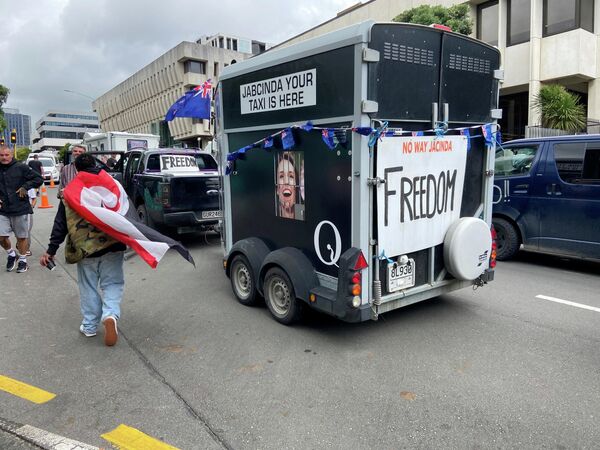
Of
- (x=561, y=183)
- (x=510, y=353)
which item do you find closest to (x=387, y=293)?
(x=510, y=353)

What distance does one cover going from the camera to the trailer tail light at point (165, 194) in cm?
875

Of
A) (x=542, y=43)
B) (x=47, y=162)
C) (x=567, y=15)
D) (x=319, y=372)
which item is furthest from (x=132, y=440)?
(x=47, y=162)

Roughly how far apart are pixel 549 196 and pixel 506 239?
96 cm

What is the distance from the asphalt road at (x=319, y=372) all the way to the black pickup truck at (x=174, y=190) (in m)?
2.91

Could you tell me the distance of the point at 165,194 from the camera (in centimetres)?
877

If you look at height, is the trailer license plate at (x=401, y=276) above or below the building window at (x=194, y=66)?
below

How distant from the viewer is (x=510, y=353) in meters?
4.23

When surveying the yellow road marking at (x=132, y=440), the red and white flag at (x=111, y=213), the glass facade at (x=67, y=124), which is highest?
the glass facade at (x=67, y=124)

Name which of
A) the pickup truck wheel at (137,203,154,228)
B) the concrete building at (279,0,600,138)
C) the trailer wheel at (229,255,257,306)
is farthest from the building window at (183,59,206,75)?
the trailer wheel at (229,255,257,306)

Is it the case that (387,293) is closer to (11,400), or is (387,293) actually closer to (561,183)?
(11,400)

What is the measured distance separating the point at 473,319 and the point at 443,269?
2.21 ft

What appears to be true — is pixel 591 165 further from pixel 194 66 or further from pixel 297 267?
pixel 194 66

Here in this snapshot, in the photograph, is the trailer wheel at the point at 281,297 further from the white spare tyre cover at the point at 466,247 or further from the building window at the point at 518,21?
the building window at the point at 518,21

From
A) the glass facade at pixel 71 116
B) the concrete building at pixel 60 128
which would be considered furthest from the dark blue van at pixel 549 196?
the glass facade at pixel 71 116
